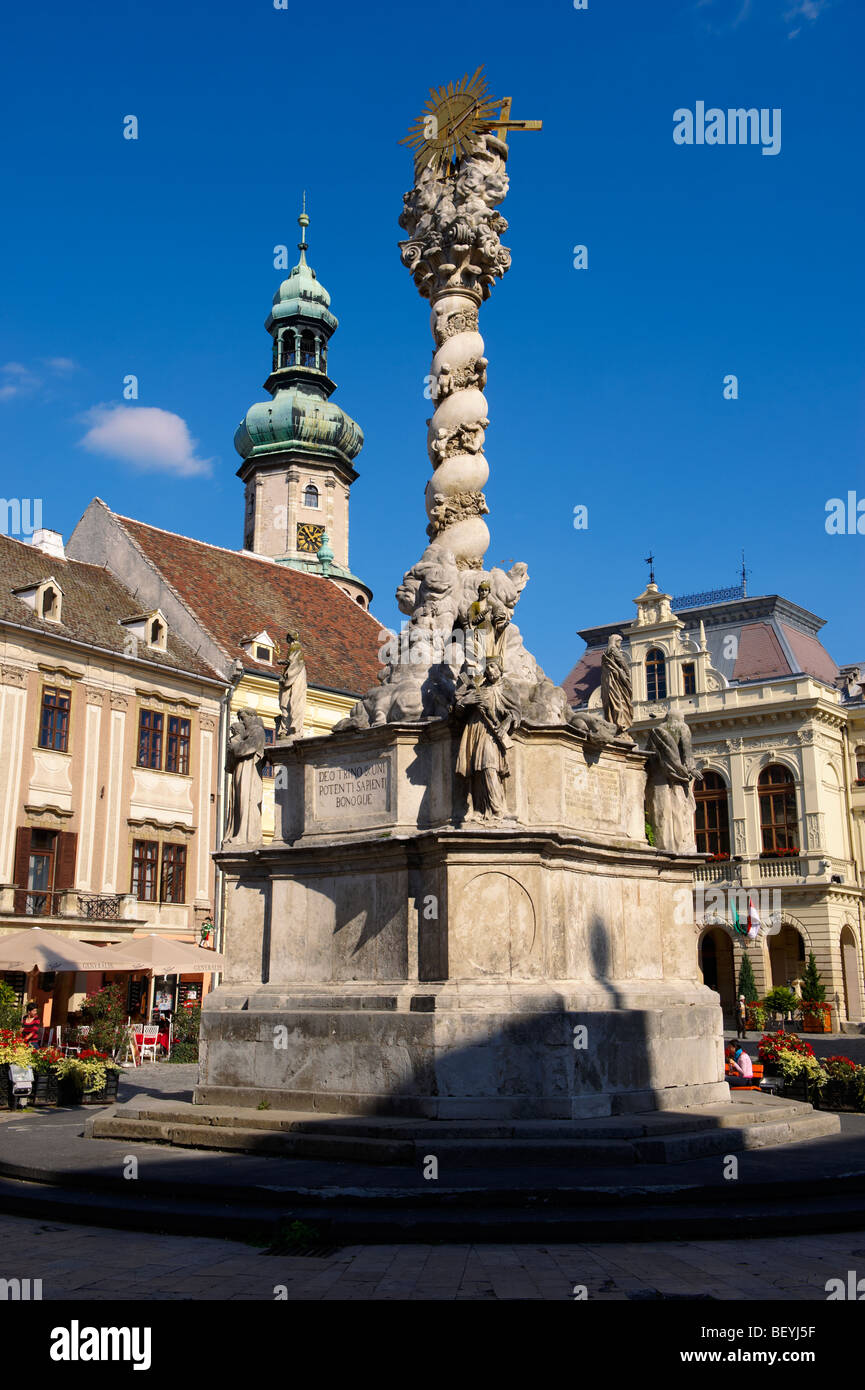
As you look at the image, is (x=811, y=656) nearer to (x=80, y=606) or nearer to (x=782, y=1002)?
(x=782, y=1002)

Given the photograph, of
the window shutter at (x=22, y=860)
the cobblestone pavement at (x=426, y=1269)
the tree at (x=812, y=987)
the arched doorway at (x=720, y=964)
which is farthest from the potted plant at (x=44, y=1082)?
the arched doorway at (x=720, y=964)

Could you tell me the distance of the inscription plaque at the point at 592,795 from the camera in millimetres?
11836

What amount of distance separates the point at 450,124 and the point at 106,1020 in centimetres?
1679

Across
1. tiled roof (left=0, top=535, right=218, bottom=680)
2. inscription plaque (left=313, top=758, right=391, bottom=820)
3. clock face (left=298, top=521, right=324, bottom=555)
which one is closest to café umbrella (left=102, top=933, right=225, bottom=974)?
tiled roof (left=0, top=535, right=218, bottom=680)

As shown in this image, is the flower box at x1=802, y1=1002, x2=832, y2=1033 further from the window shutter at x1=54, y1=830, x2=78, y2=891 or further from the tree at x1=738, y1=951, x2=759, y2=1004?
the window shutter at x1=54, y1=830, x2=78, y2=891

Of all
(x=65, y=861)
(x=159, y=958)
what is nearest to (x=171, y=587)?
(x=65, y=861)

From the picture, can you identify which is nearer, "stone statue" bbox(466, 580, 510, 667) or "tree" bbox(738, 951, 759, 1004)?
"stone statue" bbox(466, 580, 510, 667)

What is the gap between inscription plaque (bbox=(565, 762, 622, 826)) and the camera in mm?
11836

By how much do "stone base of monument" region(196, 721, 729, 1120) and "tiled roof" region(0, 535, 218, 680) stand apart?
22.0 metres

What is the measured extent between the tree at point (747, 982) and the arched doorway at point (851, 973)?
408cm

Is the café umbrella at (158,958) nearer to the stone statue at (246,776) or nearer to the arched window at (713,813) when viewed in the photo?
the stone statue at (246,776)

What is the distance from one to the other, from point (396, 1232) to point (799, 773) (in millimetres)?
42061

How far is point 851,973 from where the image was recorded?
46781 millimetres
